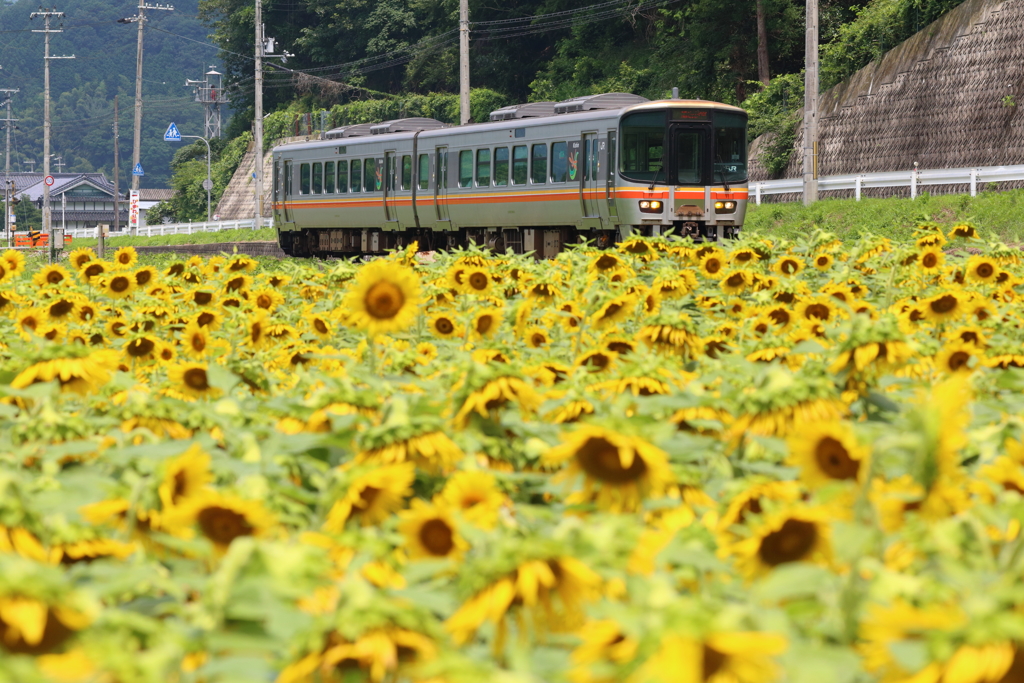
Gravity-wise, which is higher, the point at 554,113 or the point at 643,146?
the point at 554,113

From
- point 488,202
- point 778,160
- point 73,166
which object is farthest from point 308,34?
point 73,166

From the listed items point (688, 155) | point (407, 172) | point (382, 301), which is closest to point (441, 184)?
point (407, 172)

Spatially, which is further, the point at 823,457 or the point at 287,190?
the point at 287,190

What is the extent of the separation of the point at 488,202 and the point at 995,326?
21711 mm

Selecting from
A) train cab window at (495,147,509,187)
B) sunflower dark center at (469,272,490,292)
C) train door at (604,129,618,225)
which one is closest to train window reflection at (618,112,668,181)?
train door at (604,129,618,225)

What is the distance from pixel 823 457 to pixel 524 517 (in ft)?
1.76

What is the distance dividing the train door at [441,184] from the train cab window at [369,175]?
2750mm

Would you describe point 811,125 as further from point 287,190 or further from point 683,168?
point 287,190

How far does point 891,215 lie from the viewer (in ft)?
82.6

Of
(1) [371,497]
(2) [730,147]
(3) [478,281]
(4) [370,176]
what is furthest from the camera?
(4) [370,176]

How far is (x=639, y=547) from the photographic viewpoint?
217 cm

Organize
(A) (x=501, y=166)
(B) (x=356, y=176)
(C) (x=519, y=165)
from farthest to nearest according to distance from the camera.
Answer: (B) (x=356, y=176) < (A) (x=501, y=166) < (C) (x=519, y=165)

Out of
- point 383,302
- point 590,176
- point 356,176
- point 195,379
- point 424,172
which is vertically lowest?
point 195,379

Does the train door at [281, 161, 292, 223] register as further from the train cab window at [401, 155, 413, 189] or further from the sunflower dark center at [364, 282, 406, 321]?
the sunflower dark center at [364, 282, 406, 321]
